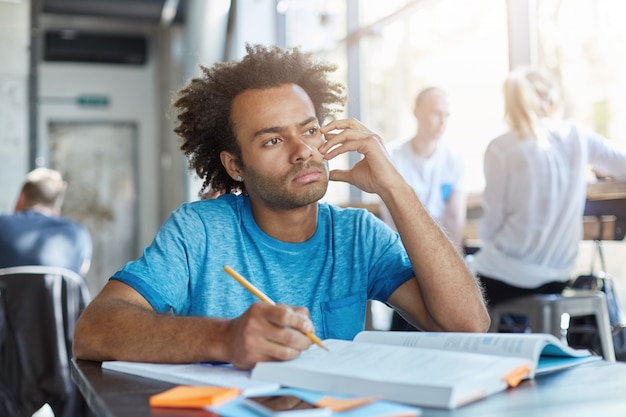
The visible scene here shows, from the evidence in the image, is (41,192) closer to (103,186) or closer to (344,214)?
(344,214)

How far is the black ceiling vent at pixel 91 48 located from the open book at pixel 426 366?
8.49 metres

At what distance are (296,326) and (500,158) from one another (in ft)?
7.18

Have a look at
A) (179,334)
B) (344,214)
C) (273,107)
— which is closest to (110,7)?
(273,107)

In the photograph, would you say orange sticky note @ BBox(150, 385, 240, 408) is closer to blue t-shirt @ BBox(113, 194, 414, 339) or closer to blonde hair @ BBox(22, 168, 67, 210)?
blue t-shirt @ BBox(113, 194, 414, 339)

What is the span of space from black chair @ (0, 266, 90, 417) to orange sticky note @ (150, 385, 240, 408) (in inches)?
97.8

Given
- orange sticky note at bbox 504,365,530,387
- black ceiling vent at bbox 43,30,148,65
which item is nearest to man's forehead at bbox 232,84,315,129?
orange sticky note at bbox 504,365,530,387

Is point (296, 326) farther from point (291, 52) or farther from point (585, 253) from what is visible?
point (585, 253)

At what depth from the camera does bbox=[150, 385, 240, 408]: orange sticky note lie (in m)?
0.87

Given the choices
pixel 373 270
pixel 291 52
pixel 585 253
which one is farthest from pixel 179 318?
pixel 585 253

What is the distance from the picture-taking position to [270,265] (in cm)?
158

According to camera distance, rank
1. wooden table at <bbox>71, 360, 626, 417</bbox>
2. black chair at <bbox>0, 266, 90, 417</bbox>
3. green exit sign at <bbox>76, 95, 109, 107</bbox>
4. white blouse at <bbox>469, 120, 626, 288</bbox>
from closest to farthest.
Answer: wooden table at <bbox>71, 360, 626, 417</bbox> → white blouse at <bbox>469, 120, 626, 288</bbox> → black chair at <bbox>0, 266, 90, 417</bbox> → green exit sign at <bbox>76, 95, 109, 107</bbox>

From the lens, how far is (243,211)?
168 centimetres

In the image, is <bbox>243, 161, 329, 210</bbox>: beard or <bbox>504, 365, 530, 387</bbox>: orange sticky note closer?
<bbox>504, 365, 530, 387</bbox>: orange sticky note

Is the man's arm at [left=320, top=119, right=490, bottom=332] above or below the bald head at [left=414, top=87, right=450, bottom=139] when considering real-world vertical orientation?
below
